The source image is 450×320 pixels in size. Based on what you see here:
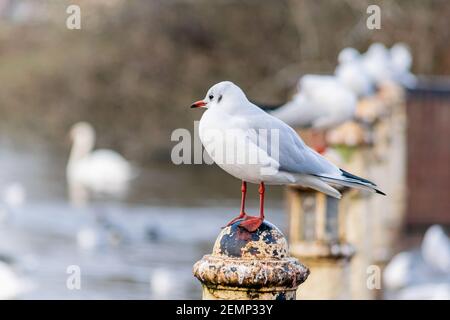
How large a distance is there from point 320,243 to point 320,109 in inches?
62.8

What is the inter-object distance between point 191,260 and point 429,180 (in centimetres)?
465

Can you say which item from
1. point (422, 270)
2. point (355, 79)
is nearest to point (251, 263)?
point (355, 79)

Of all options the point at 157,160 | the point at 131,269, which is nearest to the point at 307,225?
the point at 131,269

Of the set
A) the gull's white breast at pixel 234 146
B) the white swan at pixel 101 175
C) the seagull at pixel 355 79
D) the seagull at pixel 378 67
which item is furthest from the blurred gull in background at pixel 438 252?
the white swan at pixel 101 175

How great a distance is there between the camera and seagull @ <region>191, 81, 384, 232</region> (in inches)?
128

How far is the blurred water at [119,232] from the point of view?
9.57m

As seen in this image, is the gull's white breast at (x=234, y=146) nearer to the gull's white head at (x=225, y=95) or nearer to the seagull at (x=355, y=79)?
the gull's white head at (x=225, y=95)

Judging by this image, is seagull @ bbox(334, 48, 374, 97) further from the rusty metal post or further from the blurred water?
the rusty metal post

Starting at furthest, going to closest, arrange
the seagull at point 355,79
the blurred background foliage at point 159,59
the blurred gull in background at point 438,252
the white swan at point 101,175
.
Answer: the blurred background foliage at point 159,59, the white swan at point 101,175, the blurred gull in background at point 438,252, the seagull at point 355,79

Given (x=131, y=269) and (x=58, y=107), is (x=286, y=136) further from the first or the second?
(x=58, y=107)

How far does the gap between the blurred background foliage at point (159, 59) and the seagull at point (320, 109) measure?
553 inches

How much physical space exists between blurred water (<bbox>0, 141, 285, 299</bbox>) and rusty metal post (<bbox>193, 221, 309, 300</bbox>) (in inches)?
214

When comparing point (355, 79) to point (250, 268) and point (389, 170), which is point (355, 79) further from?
point (250, 268)

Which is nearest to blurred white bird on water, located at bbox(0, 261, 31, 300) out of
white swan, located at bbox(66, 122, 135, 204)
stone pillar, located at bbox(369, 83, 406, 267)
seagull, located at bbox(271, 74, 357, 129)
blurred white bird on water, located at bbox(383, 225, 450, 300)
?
stone pillar, located at bbox(369, 83, 406, 267)
